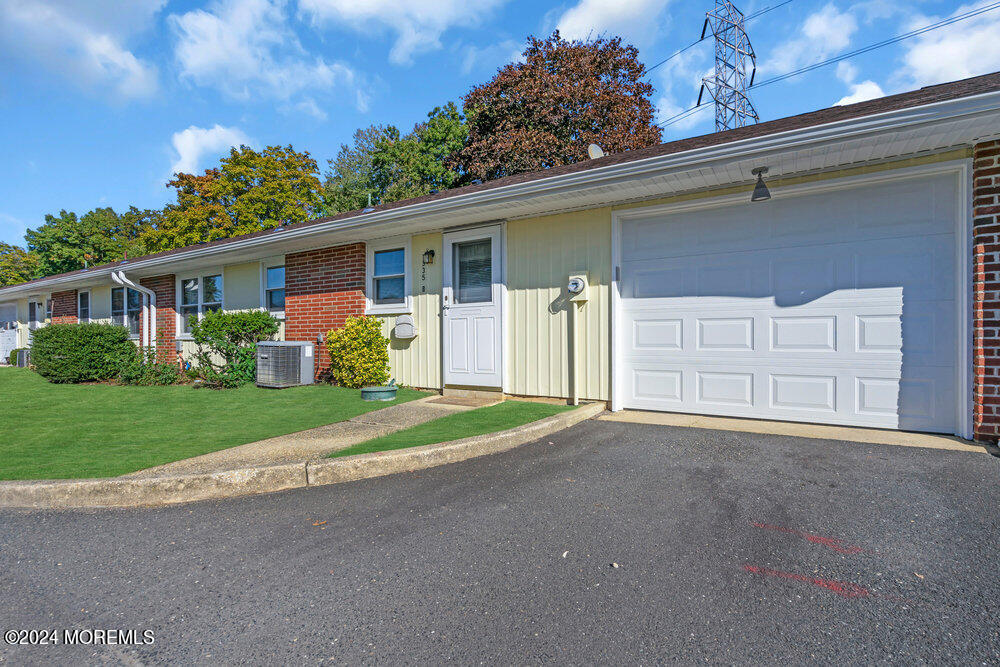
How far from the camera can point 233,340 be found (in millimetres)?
9789

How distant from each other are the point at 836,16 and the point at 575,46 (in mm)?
9831

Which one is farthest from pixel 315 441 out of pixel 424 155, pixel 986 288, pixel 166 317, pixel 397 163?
pixel 397 163

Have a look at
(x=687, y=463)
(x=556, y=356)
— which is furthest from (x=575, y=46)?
(x=687, y=463)

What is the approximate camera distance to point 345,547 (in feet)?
8.98

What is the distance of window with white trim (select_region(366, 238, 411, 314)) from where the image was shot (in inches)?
325

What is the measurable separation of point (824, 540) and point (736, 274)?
11.6 feet

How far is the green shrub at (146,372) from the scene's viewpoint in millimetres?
10250

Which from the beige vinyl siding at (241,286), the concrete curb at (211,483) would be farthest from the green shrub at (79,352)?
the concrete curb at (211,483)

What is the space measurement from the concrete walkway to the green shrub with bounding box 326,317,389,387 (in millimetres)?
1736

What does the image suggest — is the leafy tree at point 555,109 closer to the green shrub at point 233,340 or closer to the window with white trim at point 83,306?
the green shrub at point 233,340

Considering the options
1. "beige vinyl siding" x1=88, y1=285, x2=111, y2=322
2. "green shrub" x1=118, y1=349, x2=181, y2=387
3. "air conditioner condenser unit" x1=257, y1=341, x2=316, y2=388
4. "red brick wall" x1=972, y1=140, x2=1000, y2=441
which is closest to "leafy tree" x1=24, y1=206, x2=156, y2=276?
"beige vinyl siding" x1=88, y1=285, x2=111, y2=322

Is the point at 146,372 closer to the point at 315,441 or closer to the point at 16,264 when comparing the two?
Result: the point at 315,441

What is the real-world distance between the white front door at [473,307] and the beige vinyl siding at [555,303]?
7.8 inches

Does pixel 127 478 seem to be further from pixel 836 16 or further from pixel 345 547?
pixel 836 16
